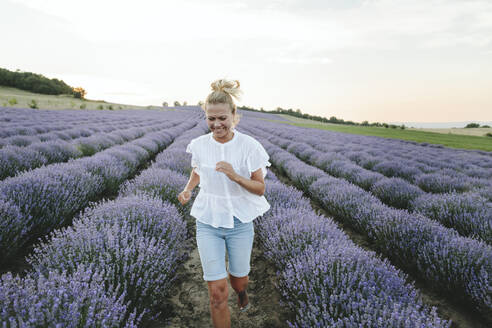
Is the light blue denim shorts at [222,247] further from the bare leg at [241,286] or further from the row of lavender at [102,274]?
the row of lavender at [102,274]

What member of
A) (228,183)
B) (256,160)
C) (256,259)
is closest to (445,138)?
(256,259)

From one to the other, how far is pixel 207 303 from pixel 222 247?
0.73 metres

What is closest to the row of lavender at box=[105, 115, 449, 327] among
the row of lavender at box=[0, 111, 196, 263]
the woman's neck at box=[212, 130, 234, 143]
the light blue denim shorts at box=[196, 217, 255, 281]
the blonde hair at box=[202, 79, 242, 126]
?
the light blue denim shorts at box=[196, 217, 255, 281]

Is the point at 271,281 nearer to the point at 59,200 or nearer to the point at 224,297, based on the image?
the point at 224,297

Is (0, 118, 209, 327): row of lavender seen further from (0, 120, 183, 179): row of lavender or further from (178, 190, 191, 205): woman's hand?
(0, 120, 183, 179): row of lavender

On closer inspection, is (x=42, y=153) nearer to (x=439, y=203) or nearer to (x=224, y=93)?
(x=224, y=93)

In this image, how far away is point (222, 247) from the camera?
5.44 feet

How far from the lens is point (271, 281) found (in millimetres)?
2389

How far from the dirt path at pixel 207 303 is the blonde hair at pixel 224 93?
1549 millimetres

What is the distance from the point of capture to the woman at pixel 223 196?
155 centimetres

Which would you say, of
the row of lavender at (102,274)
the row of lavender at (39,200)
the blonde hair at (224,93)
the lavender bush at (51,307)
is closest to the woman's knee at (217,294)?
the row of lavender at (102,274)

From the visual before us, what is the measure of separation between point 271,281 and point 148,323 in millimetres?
1123

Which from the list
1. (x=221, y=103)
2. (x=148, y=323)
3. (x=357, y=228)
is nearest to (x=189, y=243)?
(x=148, y=323)

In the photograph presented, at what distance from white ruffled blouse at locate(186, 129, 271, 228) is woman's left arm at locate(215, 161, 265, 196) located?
5cm
